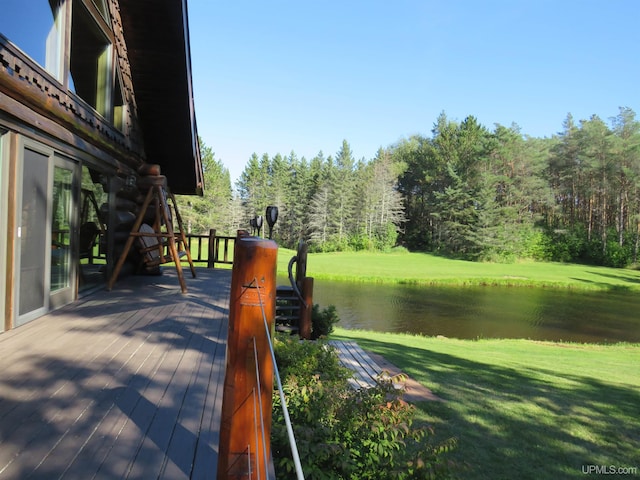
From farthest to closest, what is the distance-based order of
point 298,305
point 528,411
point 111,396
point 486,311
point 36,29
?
point 486,311, point 298,305, point 36,29, point 528,411, point 111,396

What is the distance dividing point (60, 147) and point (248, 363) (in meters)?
4.84

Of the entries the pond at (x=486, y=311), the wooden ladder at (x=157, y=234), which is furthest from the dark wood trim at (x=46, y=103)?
the pond at (x=486, y=311)

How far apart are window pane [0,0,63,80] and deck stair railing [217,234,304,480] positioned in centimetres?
426

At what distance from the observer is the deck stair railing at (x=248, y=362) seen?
1479 millimetres

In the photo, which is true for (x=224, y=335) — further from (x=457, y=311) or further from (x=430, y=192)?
(x=430, y=192)

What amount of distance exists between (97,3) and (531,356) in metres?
9.93

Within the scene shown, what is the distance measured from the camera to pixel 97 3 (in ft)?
20.1

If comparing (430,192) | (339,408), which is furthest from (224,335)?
(430,192)

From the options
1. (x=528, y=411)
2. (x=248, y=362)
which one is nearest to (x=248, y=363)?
(x=248, y=362)

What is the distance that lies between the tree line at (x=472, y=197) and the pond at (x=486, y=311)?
58.6 ft

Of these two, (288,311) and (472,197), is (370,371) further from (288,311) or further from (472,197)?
(472,197)

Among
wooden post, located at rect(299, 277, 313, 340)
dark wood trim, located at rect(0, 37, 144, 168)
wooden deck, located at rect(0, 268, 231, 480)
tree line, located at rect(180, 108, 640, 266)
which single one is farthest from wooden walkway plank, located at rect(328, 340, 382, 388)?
tree line, located at rect(180, 108, 640, 266)

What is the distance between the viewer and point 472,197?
141 ft

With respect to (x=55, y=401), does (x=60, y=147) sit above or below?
above
